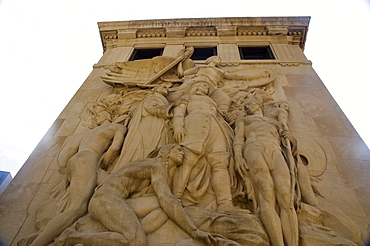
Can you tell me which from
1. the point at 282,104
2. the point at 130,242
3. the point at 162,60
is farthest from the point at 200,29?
the point at 130,242

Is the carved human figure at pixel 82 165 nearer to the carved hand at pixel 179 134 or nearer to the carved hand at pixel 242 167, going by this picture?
the carved hand at pixel 179 134

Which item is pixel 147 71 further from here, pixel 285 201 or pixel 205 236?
pixel 205 236

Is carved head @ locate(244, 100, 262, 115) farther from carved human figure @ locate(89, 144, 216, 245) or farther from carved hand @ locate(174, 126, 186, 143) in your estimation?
carved human figure @ locate(89, 144, 216, 245)

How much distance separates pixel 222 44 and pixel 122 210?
9976 millimetres

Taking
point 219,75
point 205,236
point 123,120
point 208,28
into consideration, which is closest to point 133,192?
point 205,236

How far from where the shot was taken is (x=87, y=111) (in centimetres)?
781

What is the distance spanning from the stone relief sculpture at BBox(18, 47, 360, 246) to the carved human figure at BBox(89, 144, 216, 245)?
0.6 inches

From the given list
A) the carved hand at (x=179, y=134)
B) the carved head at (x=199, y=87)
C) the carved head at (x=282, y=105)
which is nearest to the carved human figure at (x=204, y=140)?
the carved hand at (x=179, y=134)

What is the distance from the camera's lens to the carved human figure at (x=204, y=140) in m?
4.57

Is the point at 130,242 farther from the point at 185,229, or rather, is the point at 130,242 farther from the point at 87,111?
the point at 87,111

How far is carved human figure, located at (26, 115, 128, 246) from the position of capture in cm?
406

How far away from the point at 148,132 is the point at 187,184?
5.45 ft

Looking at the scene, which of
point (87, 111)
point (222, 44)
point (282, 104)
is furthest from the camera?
point (222, 44)

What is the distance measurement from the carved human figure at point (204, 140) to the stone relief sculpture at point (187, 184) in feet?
0.07
